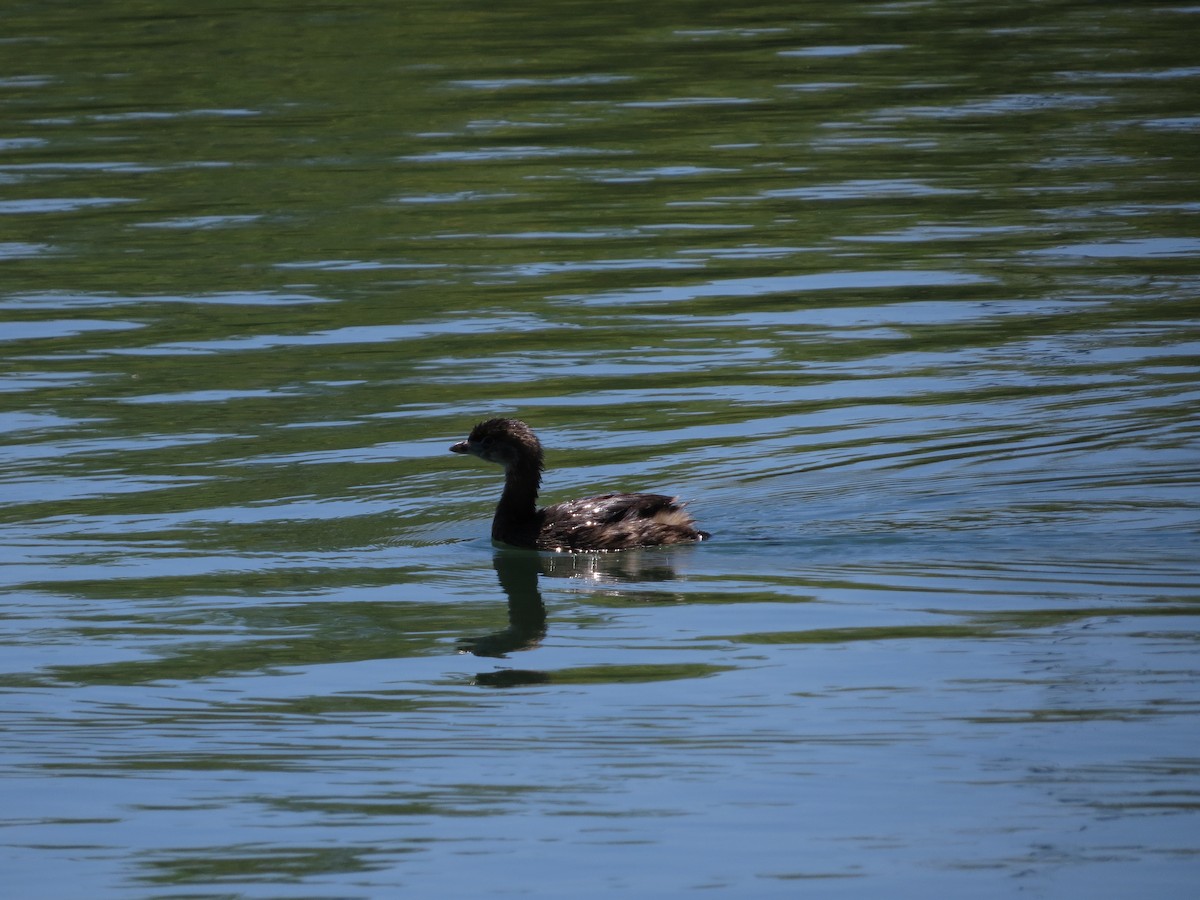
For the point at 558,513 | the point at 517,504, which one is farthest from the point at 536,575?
the point at 517,504

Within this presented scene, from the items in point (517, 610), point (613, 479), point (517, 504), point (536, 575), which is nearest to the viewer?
point (517, 610)

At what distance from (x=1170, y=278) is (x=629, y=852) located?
9791mm

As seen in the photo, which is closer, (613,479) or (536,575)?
(536,575)

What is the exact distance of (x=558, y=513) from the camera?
1098 centimetres

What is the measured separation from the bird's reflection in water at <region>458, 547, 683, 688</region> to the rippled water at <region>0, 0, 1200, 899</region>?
39mm

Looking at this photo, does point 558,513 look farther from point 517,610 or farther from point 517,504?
point 517,610

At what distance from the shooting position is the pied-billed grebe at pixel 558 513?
1038 centimetres

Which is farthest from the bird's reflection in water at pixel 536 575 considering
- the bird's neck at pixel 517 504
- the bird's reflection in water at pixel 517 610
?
the bird's neck at pixel 517 504

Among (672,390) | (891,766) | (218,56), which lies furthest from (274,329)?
(218,56)

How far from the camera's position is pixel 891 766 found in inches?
283

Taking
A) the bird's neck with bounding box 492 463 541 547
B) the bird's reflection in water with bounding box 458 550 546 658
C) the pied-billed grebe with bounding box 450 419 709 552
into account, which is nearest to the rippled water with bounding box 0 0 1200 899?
the bird's reflection in water with bounding box 458 550 546 658

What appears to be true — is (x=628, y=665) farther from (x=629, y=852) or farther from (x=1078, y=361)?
(x=1078, y=361)

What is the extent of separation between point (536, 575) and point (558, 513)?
558 mm

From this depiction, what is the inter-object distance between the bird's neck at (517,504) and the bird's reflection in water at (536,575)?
6.6 inches
